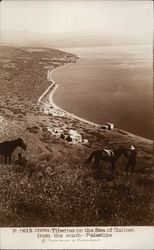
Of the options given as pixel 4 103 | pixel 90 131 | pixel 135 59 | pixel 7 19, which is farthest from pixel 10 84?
pixel 135 59

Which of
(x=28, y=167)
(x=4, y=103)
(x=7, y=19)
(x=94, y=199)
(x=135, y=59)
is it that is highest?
(x=7, y=19)

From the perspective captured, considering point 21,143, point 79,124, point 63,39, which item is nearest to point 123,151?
point 79,124

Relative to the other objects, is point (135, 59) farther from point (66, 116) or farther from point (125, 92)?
point (66, 116)

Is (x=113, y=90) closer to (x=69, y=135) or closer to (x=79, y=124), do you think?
(x=79, y=124)

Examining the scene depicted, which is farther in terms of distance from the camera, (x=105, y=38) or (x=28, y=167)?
(x=105, y=38)

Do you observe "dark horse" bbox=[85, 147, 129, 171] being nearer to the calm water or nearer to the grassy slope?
the grassy slope

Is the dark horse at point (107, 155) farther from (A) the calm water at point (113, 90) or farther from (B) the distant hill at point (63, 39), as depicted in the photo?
(B) the distant hill at point (63, 39)
